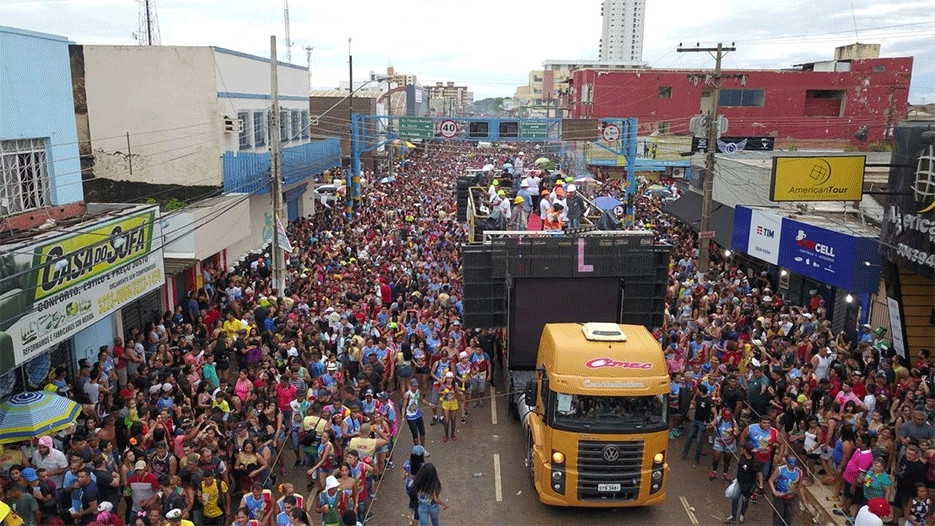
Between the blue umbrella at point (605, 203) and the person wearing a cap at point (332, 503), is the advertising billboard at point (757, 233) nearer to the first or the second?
the blue umbrella at point (605, 203)

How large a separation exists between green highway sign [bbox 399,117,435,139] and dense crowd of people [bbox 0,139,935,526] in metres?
18.2

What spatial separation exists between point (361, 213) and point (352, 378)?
73.6ft

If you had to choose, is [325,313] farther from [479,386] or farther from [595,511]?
[595,511]

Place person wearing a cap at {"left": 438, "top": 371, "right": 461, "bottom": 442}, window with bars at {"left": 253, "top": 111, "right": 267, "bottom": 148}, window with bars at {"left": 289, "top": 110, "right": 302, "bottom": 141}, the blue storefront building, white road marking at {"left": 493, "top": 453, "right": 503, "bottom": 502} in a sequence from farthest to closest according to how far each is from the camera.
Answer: window with bars at {"left": 289, "top": 110, "right": 302, "bottom": 141}, window with bars at {"left": 253, "top": 111, "right": 267, "bottom": 148}, the blue storefront building, person wearing a cap at {"left": 438, "top": 371, "right": 461, "bottom": 442}, white road marking at {"left": 493, "top": 453, "right": 503, "bottom": 502}

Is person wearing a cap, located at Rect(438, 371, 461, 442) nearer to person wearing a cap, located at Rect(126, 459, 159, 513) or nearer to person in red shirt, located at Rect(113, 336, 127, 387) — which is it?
person wearing a cap, located at Rect(126, 459, 159, 513)

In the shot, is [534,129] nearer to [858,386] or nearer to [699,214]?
[699,214]

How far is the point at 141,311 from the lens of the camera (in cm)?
1714

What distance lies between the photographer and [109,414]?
11.2m

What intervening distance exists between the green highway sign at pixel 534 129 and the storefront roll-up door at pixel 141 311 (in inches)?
1009

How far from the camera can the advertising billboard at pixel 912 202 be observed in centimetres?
1326

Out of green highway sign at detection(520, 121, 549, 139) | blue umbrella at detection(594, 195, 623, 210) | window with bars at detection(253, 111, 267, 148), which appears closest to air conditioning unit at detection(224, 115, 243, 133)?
window with bars at detection(253, 111, 267, 148)

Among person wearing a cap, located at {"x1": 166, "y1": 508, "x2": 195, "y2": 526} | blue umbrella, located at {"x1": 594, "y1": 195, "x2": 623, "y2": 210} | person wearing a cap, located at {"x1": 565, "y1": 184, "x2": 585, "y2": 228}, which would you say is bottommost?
person wearing a cap, located at {"x1": 166, "y1": 508, "x2": 195, "y2": 526}

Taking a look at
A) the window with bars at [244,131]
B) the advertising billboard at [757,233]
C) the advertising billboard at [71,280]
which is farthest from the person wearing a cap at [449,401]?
the window with bars at [244,131]

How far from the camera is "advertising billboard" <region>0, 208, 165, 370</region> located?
10.5 metres
